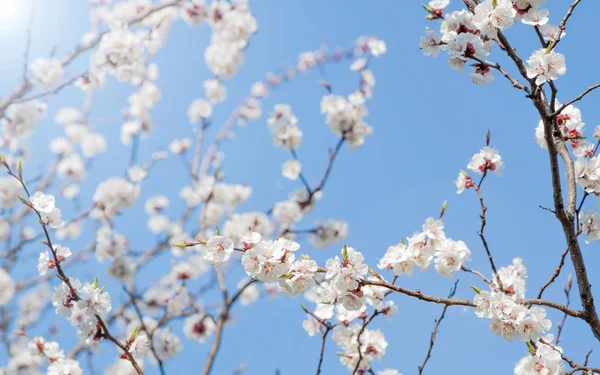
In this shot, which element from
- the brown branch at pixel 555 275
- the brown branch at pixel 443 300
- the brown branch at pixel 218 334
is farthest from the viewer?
the brown branch at pixel 218 334

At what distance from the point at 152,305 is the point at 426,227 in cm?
449

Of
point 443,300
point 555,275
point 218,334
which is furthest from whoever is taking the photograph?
point 218,334

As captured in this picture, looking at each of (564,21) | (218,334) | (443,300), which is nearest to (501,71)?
(564,21)

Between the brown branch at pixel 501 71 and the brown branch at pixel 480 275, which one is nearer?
the brown branch at pixel 501 71

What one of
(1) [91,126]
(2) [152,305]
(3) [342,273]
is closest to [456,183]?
(3) [342,273]

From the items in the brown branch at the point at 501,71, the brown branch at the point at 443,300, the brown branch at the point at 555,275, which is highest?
the brown branch at the point at 501,71

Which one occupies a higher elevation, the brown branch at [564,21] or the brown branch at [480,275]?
the brown branch at [564,21]

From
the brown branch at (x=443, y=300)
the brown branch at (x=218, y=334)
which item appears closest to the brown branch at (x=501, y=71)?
the brown branch at (x=443, y=300)

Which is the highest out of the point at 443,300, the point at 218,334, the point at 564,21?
the point at 564,21

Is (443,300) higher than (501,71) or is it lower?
lower

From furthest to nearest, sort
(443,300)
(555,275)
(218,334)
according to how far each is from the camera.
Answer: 1. (218,334)
2. (555,275)
3. (443,300)

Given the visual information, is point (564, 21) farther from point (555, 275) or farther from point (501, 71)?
point (555, 275)

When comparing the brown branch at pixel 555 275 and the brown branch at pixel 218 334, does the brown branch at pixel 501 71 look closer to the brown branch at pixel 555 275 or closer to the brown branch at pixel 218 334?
the brown branch at pixel 555 275

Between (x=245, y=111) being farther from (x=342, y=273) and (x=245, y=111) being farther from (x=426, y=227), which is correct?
(x=342, y=273)
